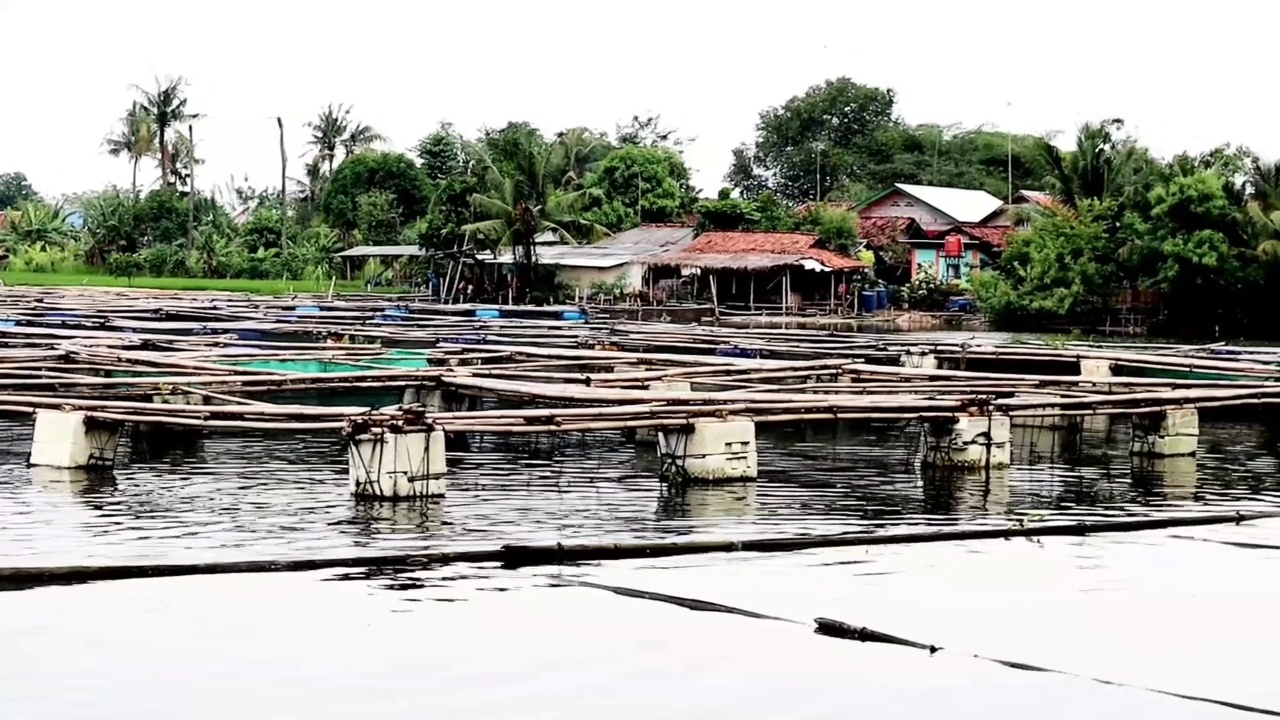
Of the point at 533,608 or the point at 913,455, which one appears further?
the point at 913,455

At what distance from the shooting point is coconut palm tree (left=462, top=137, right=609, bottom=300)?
3769cm

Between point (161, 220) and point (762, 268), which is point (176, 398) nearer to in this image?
point (762, 268)

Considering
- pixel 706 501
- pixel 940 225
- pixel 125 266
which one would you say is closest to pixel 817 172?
pixel 940 225

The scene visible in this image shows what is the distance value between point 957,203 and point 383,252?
16.0 metres

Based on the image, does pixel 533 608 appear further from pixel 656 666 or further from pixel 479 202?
pixel 479 202

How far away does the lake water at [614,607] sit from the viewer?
22.9ft

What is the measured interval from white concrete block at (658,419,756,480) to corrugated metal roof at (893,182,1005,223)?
32843 millimetres

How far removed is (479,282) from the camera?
134ft

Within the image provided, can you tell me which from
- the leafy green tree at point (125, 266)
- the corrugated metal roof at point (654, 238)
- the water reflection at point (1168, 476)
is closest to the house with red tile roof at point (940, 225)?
the corrugated metal roof at point (654, 238)

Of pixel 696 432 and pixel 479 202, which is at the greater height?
pixel 479 202

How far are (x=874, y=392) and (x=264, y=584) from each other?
23.5 ft

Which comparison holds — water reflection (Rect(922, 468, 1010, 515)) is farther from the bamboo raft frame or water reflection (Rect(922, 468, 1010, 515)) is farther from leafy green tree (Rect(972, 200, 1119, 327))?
leafy green tree (Rect(972, 200, 1119, 327))

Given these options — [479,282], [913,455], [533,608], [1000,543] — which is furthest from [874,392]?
[479,282]

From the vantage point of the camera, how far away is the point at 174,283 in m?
43.7
